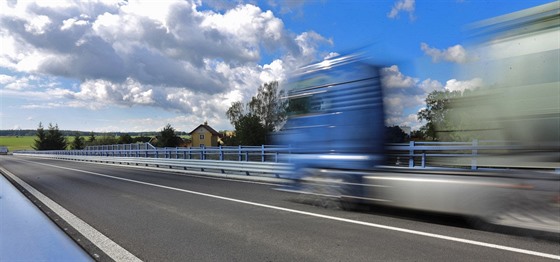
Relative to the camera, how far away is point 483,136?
596 cm

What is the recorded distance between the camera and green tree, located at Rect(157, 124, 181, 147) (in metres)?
76.1

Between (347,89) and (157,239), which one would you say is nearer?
(157,239)

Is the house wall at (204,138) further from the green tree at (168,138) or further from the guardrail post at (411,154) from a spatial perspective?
the guardrail post at (411,154)

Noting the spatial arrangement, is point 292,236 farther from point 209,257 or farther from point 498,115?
point 498,115

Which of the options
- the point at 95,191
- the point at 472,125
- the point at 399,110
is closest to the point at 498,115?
the point at 472,125

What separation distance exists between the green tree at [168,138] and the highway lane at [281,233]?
2723 inches

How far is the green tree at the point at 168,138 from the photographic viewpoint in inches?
2995

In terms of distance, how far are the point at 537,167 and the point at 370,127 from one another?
8.71 feet

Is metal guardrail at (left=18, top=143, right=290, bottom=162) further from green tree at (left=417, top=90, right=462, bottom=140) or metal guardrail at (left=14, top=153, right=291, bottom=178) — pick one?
green tree at (left=417, top=90, right=462, bottom=140)

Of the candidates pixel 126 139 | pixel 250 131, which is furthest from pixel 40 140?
pixel 250 131

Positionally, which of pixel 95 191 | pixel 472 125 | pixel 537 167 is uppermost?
pixel 472 125

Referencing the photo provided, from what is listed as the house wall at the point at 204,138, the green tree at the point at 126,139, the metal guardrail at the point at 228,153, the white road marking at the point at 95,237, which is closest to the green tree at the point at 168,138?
the house wall at the point at 204,138

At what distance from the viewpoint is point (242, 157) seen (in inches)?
644

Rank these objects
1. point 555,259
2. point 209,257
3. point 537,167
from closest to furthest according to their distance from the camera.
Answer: point 555,259, point 209,257, point 537,167
